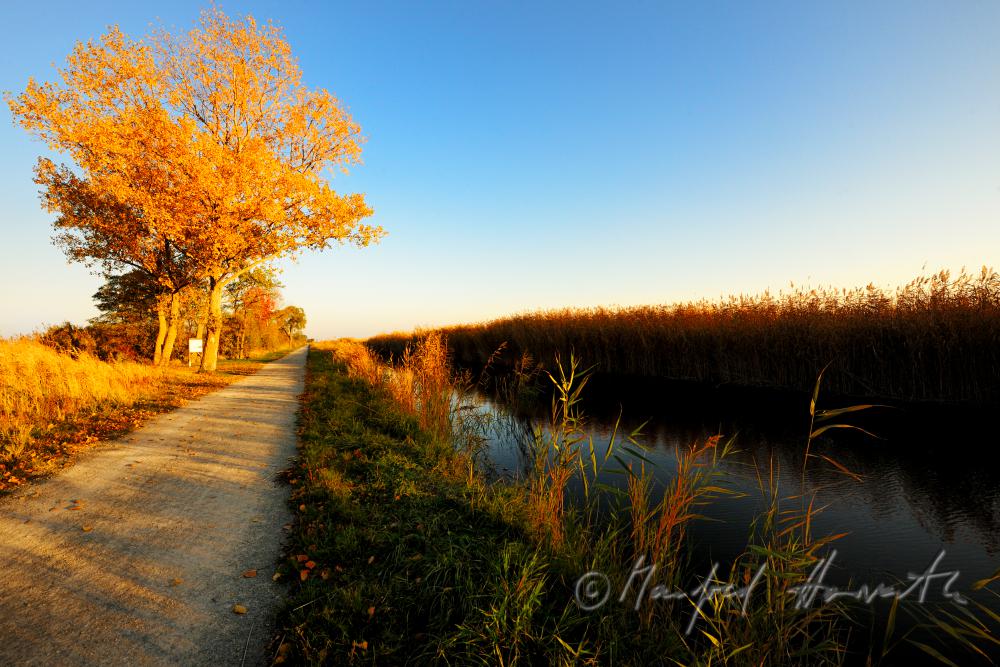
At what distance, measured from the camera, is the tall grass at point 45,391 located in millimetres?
6531

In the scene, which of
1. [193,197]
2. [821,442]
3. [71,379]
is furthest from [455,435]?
[193,197]

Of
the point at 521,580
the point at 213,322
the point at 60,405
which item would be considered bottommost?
the point at 521,580

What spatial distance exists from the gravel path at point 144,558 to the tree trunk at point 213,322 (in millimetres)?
12594

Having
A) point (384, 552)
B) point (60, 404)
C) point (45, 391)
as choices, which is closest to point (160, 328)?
point (45, 391)

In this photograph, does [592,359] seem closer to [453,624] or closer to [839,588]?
[839,588]

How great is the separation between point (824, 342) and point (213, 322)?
21986mm

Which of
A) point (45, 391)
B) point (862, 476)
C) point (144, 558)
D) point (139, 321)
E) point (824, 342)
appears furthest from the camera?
point (139, 321)

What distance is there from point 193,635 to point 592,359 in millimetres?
15636

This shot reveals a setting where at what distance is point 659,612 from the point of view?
2.89 m

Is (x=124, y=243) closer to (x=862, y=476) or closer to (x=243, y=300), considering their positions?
(x=243, y=300)

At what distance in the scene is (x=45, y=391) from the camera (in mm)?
8742

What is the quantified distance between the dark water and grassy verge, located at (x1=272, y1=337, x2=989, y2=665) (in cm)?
39

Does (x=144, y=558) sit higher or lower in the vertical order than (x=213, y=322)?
lower

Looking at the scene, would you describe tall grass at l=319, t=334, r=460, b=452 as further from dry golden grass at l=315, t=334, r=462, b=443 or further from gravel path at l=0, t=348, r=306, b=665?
gravel path at l=0, t=348, r=306, b=665
